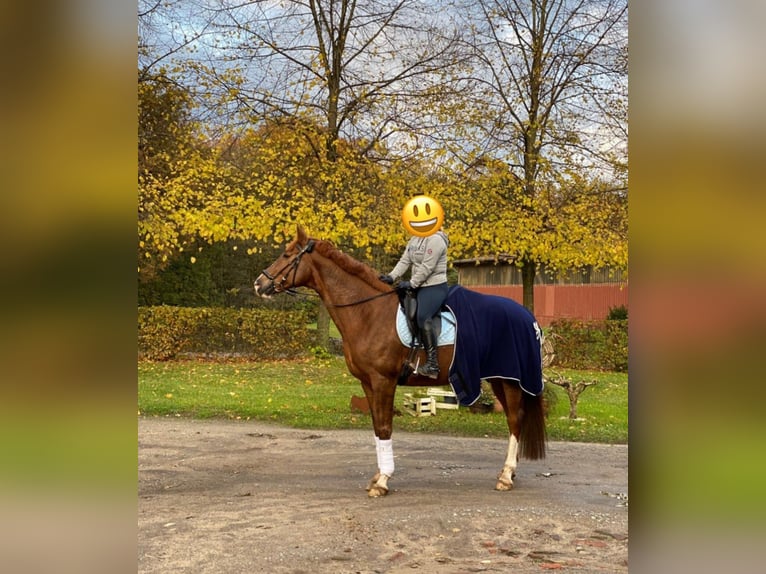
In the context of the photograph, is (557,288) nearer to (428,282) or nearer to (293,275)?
(428,282)

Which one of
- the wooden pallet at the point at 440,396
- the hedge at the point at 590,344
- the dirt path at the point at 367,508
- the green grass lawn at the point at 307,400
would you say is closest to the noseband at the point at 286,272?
the dirt path at the point at 367,508

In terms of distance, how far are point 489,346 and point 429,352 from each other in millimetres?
569

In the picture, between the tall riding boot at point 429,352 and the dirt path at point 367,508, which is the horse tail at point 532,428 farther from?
the tall riding boot at point 429,352

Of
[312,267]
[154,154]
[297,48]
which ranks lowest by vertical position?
[312,267]

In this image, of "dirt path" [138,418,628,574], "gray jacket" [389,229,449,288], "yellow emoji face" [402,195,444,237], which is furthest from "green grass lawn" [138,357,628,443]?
"yellow emoji face" [402,195,444,237]

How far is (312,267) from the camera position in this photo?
228 inches

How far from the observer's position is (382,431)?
5516 millimetres

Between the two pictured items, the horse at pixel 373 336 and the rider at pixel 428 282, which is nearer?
the rider at pixel 428 282

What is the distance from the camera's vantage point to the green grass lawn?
336 inches

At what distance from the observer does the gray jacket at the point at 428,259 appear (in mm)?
5442

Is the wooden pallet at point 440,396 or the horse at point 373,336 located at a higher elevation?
the horse at point 373,336
